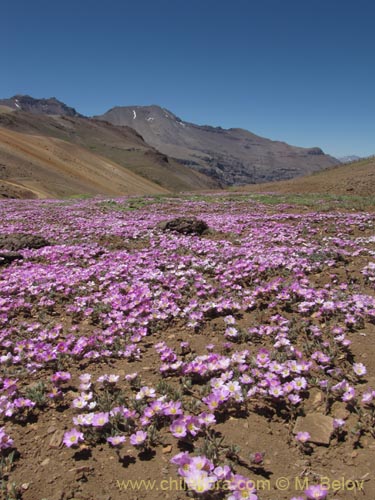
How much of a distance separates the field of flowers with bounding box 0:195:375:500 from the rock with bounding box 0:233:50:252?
210 cm

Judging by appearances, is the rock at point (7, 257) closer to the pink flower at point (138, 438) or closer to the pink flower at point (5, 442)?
the pink flower at point (5, 442)

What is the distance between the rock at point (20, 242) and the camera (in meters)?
11.3

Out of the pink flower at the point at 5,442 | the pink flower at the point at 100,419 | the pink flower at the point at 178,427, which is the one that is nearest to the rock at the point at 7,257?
the pink flower at the point at 5,442

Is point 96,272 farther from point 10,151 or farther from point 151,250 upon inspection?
point 10,151

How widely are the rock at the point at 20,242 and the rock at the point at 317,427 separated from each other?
9.90 m

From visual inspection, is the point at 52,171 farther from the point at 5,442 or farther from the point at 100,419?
the point at 100,419

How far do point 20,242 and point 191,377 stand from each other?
8618mm

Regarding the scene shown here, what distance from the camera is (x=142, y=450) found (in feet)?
12.0

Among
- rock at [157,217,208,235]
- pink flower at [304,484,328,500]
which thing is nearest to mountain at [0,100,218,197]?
rock at [157,217,208,235]

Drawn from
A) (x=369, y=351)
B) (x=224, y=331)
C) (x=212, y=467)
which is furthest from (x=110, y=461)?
(x=369, y=351)

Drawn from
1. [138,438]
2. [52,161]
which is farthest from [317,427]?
[52,161]

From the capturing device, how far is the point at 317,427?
3801 mm

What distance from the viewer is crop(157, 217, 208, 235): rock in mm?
13219

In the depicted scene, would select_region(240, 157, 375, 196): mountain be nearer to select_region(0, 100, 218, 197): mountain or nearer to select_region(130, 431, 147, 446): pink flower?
select_region(0, 100, 218, 197): mountain
